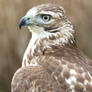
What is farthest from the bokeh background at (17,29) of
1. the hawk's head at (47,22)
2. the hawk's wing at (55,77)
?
the hawk's wing at (55,77)

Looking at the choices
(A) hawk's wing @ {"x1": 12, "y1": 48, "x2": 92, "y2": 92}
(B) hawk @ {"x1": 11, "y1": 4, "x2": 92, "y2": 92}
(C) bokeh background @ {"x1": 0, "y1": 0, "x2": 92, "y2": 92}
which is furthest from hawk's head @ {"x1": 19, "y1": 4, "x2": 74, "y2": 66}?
(C) bokeh background @ {"x1": 0, "y1": 0, "x2": 92, "y2": 92}

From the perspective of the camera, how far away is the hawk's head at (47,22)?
4.96 m

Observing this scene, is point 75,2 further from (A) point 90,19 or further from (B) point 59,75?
(B) point 59,75


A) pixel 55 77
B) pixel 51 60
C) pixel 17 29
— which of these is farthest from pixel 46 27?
pixel 17 29

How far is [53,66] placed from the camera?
4.61m

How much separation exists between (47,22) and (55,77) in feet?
2.57

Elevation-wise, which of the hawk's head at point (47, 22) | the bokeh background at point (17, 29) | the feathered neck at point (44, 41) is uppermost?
the hawk's head at point (47, 22)

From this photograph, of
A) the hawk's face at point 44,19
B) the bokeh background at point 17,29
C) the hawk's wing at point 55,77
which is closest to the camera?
the hawk's wing at point 55,77

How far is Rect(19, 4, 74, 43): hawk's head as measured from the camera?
496 cm

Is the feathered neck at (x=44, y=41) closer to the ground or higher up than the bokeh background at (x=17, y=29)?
higher up

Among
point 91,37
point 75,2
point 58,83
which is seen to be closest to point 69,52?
point 58,83

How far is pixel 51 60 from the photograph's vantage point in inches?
187

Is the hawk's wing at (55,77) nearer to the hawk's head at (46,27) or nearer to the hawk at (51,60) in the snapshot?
the hawk at (51,60)

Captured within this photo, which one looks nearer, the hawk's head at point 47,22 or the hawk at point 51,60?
the hawk at point 51,60
